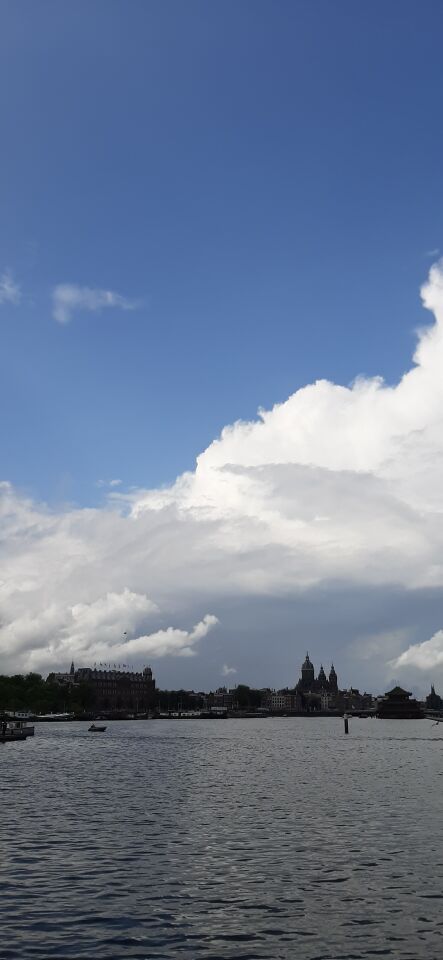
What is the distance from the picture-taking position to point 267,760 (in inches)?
3890

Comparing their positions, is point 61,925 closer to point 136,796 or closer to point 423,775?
point 136,796

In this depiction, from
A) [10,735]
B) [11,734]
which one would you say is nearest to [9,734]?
[11,734]

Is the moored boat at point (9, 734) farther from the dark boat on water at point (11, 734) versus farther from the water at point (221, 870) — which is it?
the water at point (221, 870)

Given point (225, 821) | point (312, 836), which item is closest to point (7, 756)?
point (225, 821)

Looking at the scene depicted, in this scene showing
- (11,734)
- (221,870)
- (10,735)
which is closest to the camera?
(221,870)

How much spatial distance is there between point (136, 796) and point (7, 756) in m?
53.2

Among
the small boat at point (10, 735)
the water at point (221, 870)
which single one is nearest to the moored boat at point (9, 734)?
the small boat at point (10, 735)

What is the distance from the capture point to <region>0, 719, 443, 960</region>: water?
2394cm

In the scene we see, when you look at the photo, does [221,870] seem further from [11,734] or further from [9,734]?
[9,734]

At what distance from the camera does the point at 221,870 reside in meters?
33.4

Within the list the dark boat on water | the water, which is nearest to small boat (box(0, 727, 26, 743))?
the dark boat on water

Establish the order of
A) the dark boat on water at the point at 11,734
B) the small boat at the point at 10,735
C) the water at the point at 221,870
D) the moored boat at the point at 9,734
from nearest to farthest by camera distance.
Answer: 1. the water at the point at 221,870
2. the moored boat at the point at 9,734
3. the dark boat on water at the point at 11,734
4. the small boat at the point at 10,735

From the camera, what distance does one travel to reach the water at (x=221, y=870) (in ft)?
78.5

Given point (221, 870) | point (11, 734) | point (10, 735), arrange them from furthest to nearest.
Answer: point (11, 734)
point (10, 735)
point (221, 870)
